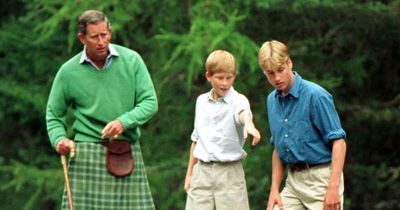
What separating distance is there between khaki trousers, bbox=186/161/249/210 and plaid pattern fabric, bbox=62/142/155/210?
1.02ft

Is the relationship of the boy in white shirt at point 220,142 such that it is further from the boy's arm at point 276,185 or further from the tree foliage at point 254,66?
the tree foliage at point 254,66

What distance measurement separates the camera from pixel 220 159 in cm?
718

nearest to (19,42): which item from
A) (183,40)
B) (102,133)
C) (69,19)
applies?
(69,19)

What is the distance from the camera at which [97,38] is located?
7199 mm

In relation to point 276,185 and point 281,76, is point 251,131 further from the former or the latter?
point 276,185

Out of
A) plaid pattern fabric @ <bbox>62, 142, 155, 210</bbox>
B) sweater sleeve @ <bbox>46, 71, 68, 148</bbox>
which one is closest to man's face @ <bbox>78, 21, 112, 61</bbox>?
sweater sleeve @ <bbox>46, 71, 68, 148</bbox>

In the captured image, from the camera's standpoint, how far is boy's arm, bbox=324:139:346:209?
6.70m

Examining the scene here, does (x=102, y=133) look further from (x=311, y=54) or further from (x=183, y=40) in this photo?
(x=311, y=54)

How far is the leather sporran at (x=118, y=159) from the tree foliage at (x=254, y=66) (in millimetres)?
5667

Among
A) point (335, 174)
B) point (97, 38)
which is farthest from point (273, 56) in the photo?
point (97, 38)

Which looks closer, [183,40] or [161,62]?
[183,40]

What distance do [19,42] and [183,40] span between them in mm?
3685

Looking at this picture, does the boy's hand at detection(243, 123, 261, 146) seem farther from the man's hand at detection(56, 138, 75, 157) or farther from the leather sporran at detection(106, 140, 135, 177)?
the man's hand at detection(56, 138, 75, 157)

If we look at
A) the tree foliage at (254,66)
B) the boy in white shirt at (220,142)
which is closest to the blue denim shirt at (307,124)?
the boy in white shirt at (220,142)
